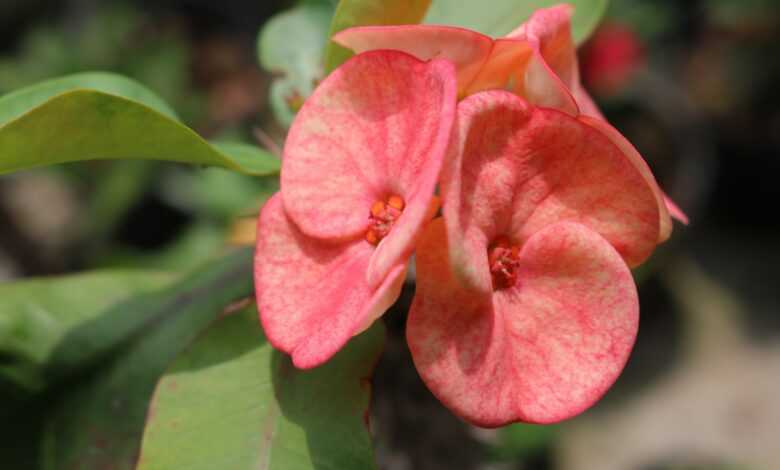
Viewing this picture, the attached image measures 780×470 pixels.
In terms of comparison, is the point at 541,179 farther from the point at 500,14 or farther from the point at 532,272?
the point at 500,14

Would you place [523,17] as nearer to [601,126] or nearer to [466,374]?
[601,126]

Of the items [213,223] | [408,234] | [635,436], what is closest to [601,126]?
[408,234]

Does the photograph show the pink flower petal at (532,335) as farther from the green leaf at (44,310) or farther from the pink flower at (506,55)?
the green leaf at (44,310)

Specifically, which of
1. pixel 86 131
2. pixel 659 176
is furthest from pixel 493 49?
pixel 659 176

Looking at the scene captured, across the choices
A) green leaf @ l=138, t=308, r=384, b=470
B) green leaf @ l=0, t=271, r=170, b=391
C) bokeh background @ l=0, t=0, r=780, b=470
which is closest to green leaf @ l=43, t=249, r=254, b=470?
green leaf @ l=0, t=271, r=170, b=391

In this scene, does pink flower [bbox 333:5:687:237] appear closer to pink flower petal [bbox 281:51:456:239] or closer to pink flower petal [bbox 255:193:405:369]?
pink flower petal [bbox 281:51:456:239]

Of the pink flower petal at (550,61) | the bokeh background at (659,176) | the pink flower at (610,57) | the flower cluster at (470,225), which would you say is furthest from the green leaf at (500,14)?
the pink flower at (610,57)
